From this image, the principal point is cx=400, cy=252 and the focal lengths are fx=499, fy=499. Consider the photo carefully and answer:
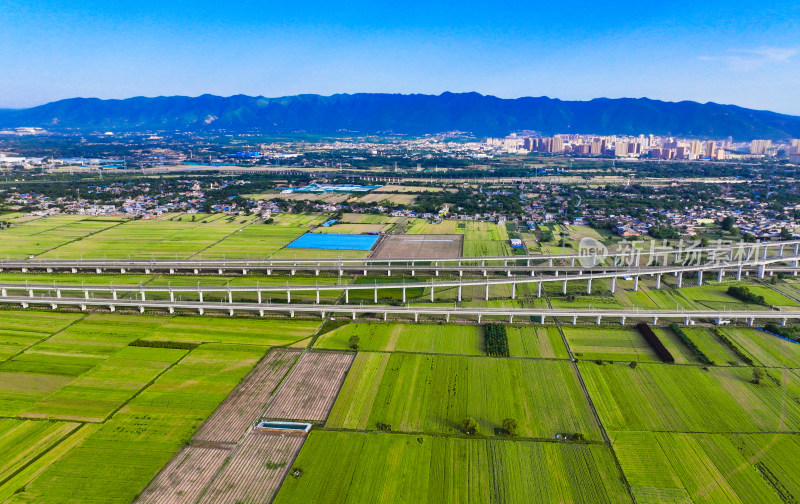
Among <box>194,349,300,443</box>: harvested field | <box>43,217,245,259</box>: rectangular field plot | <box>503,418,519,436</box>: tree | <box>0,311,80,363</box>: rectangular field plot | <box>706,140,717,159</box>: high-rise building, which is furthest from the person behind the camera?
<box>706,140,717,159</box>: high-rise building

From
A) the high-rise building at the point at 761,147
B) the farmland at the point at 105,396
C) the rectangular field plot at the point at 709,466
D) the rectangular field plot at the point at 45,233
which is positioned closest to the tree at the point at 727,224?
the rectangular field plot at the point at 709,466

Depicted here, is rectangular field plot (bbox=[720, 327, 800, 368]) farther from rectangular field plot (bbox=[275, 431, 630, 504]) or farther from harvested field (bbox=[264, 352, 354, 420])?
harvested field (bbox=[264, 352, 354, 420])

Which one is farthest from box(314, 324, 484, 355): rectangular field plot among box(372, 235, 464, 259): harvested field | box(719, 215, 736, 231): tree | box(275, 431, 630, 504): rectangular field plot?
box(719, 215, 736, 231): tree

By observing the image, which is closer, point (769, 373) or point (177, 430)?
point (177, 430)

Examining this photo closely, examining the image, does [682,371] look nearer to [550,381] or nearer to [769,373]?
[769,373]

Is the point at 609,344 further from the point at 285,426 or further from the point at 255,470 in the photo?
the point at 255,470

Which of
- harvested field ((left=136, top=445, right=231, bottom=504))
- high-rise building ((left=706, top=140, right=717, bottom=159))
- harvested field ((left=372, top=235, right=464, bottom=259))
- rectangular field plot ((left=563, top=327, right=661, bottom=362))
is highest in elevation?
high-rise building ((left=706, top=140, right=717, bottom=159))

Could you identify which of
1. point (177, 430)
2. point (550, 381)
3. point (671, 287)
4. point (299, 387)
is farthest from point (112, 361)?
point (671, 287)

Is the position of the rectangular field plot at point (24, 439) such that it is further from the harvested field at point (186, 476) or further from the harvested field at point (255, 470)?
the harvested field at point (255, 470)
